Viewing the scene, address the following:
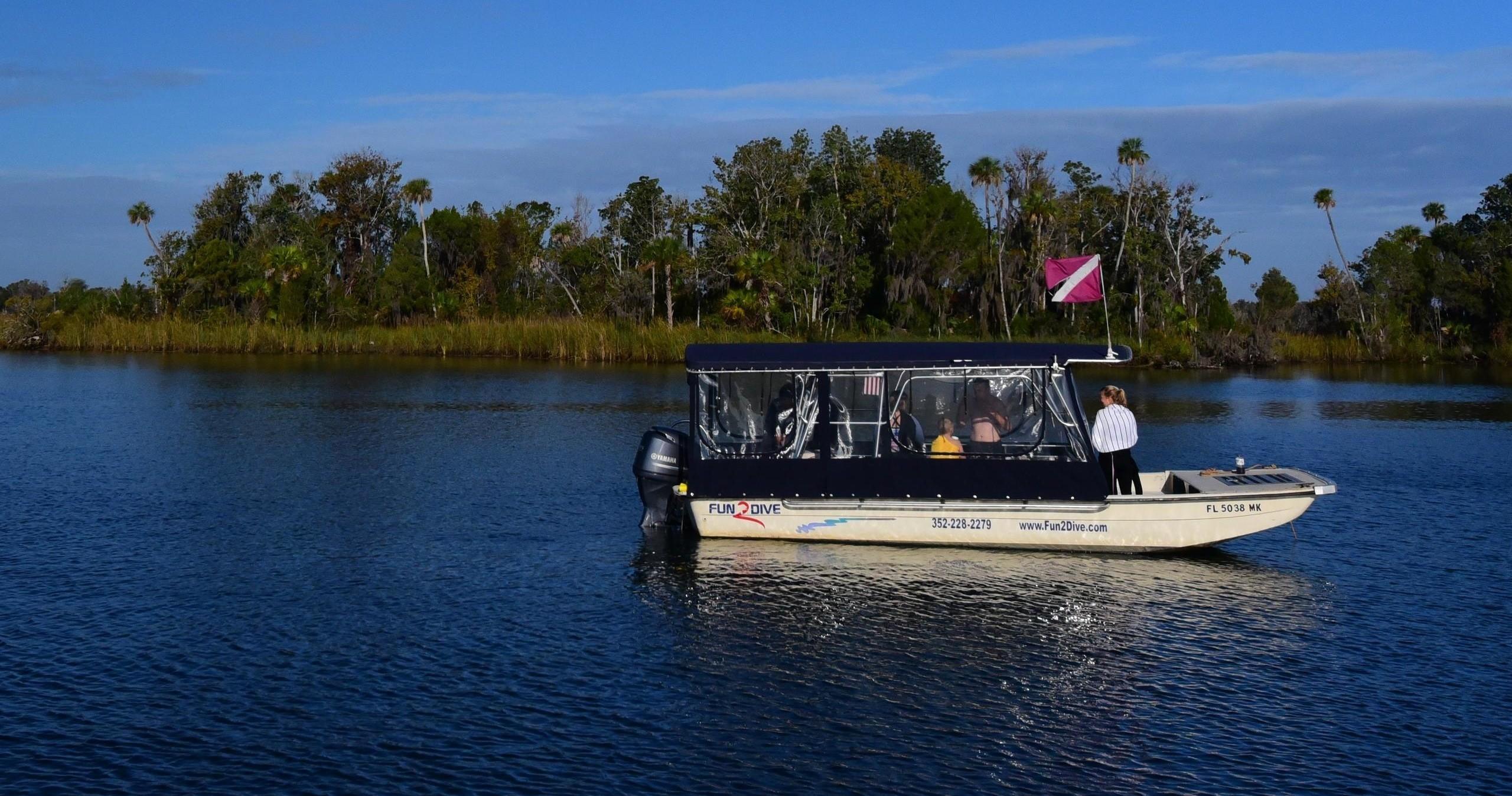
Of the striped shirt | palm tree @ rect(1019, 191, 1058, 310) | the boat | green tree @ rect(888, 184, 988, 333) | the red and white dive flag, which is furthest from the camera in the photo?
green tree @ rect(888, 184, 988, 333)

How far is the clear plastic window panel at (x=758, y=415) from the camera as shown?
18.3 m

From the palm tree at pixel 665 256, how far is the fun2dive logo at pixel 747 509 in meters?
56.8

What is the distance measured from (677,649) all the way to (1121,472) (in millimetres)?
7385

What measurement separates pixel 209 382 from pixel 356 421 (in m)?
17.5

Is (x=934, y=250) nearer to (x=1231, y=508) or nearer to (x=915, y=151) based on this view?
(x=915, y=151)

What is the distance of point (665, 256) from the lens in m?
75.8

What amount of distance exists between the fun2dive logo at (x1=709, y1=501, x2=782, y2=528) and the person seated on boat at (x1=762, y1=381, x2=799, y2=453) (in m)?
0.74

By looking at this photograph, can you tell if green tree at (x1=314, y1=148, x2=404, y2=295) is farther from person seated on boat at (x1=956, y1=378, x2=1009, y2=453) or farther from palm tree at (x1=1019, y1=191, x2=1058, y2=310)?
person seated on boat at (x1=956, y1=378, x2=1009, y2=453)

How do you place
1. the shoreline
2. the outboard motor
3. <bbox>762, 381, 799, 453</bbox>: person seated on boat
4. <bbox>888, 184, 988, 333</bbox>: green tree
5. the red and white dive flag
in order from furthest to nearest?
<bbox>888, 184, 988, 333</bbox>: green tree < the shoreline < the red and white dive flag < the outboard motor < <bbox>762, 381, 799, 453</bbox>: person seated on boat

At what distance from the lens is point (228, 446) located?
98.6ft

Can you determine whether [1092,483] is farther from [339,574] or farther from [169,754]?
[169,754]

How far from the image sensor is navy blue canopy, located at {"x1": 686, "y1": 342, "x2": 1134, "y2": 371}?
18016mm

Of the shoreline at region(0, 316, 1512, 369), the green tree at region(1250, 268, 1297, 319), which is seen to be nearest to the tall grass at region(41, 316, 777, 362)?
the shoreline at region(0, 316, 1512, 369)

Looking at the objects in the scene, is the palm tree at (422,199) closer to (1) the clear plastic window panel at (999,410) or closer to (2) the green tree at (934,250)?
(2) the green tree at (934,250)
